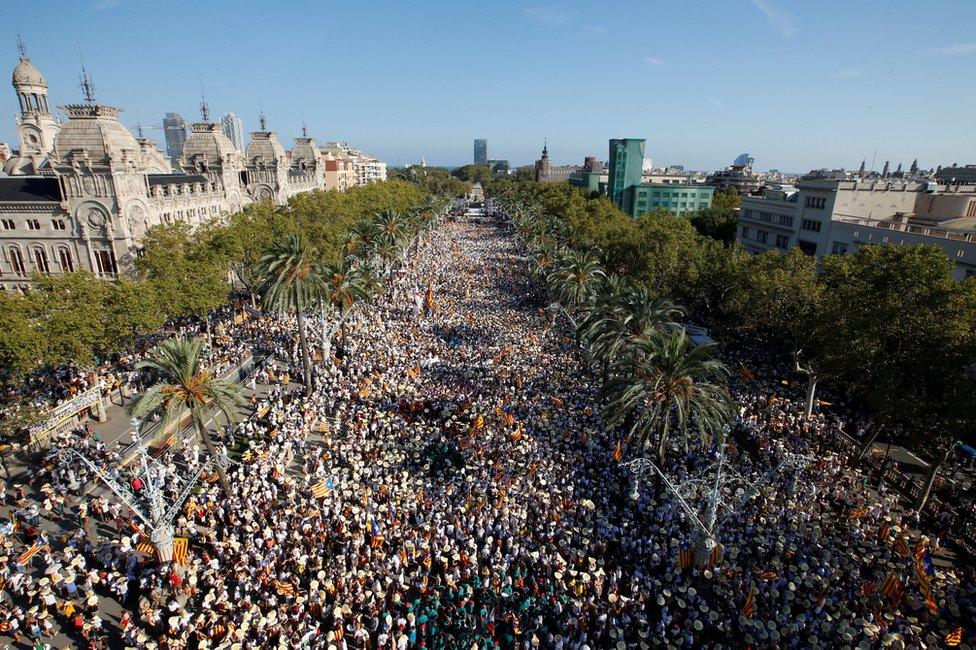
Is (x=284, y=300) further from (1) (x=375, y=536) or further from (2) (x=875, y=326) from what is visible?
(2) (x=875, y=326)

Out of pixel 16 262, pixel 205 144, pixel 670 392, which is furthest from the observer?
pixel 205 144

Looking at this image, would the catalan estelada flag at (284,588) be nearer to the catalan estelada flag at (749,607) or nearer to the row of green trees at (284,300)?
the row of green trees at (284,300)

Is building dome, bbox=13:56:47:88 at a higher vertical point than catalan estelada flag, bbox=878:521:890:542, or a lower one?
higher

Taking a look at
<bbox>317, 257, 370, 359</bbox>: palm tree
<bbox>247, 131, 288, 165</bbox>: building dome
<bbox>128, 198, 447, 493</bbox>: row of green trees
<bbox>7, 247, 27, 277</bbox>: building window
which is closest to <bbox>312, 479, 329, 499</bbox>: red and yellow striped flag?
<bbox>128, 198, 447, 493</bbox>: row of green trees

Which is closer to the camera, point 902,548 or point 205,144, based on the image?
point 902,548

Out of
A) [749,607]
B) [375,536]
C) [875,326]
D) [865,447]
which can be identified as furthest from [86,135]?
[865,447]

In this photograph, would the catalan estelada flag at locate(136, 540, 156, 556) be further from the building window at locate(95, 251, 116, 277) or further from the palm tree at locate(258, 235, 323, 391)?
the building window at locate(95, 251, 116, 277)

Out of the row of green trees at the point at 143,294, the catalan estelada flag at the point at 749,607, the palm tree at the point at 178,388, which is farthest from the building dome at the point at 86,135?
the catalan estelada flag at the point at 749,607
